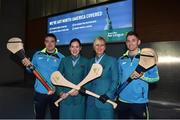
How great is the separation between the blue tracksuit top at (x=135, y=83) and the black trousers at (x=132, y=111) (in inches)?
1.6

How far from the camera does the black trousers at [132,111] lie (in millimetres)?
2875

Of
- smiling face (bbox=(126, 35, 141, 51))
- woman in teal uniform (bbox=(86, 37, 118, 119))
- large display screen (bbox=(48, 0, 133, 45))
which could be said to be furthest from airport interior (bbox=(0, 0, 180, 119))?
smiling face (bbox=(126, 35, 141, 51))

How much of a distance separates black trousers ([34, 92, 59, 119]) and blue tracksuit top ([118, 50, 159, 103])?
31.3 inches

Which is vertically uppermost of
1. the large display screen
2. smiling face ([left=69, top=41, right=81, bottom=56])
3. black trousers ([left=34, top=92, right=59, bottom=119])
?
the large display screen

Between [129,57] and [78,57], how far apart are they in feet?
1.71

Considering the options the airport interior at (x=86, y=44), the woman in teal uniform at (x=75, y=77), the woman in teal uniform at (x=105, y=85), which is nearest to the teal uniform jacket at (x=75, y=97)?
the woman in teal uniform at (x=75, y=77)

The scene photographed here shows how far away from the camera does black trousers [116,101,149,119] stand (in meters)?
2.88

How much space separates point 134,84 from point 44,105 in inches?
42.3

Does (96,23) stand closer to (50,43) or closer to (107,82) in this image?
(50,43)

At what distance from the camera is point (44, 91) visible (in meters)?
3.28

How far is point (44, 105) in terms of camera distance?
3.34 metres

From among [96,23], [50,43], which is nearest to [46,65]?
[50,43]

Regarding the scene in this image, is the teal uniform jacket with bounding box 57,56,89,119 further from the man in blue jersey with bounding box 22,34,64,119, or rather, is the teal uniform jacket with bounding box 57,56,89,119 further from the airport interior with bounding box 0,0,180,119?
the airport interior with bounding box 0,0,180,119

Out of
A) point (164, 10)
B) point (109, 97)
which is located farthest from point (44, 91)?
point (164, 10)
